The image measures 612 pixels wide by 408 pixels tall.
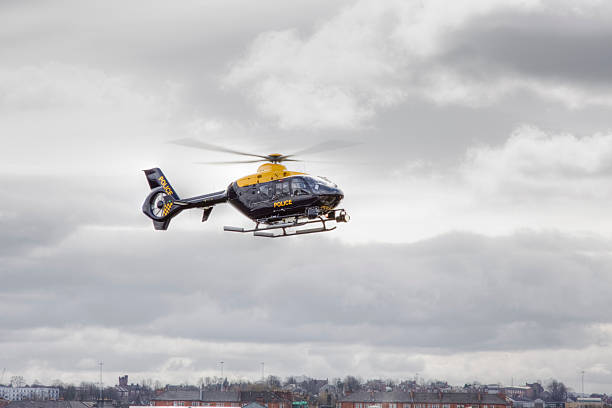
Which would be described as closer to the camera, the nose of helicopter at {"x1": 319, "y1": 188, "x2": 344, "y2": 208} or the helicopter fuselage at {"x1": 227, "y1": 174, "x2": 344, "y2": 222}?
the nose of helicopter at {"x1": 319, "y1": 188, "x2": 344, "y2": 208}

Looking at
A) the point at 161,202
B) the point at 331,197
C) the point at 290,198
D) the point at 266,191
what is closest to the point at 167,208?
the point at 161,202

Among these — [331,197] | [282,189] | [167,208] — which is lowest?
[331,197]

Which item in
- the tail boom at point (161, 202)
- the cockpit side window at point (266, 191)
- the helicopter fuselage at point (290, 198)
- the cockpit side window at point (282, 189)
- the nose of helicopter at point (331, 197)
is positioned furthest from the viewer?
the tail boom at point (161, 202)

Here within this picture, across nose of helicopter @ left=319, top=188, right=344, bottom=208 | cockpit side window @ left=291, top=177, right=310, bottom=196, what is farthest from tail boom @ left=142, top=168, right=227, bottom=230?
nose of helicopter @ left=319, top=188, right=344, bottom=208

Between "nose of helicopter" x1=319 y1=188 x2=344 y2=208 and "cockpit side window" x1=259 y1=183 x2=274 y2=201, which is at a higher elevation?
"cockpit side window" x1=259 y1=183 x2=274 y2=201

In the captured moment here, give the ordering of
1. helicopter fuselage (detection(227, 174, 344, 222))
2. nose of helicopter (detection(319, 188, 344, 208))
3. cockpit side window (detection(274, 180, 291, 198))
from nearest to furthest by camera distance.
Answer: nose of helicopter (detection(319, 188, 344, 208)), helicopter fuselage (detection(227, 174, 344, 222)), cockpit side window (detection(274, 180, 291, 198))

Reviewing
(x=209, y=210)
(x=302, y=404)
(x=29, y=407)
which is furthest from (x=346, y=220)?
(x=29, y=407)

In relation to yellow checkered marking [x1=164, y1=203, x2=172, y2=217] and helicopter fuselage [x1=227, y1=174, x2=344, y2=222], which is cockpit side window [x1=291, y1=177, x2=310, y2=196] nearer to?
helicopter fuselage [x1=227, y1=174, x2=344, y2=222]

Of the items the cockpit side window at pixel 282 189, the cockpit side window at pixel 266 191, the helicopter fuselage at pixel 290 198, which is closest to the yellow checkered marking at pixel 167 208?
the helicopter fuselage at pixel 290 198

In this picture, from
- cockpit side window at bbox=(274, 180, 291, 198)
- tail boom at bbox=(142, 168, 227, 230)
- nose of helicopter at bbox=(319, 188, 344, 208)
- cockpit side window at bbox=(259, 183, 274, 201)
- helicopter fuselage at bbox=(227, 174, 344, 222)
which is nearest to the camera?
nose of helicopter at bbox=(319, 188, 344, 208)

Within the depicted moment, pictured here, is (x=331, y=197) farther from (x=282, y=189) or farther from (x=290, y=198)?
(x=282, y=189)

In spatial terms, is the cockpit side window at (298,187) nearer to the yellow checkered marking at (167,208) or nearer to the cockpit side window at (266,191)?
the cockpit side window at (266,191)

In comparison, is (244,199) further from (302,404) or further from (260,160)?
(302,404)

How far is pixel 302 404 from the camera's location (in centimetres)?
17775
